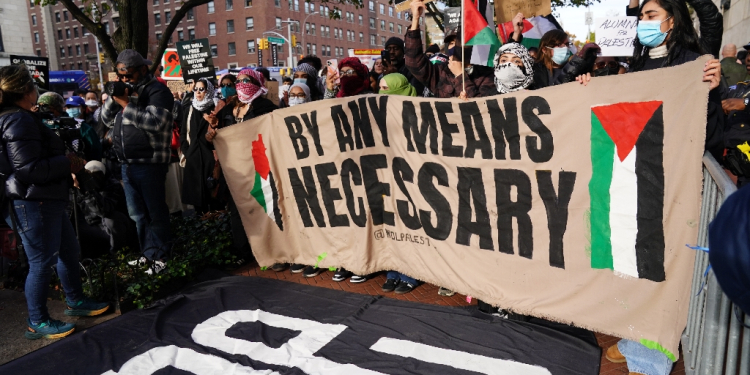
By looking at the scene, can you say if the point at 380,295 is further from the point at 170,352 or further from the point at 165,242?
the point at 165,242

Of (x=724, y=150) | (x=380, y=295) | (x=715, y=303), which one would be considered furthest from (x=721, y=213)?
(x=380, y=295)

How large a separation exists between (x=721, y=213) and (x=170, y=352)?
3.52 meters

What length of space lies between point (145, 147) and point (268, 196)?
1282 millimetres

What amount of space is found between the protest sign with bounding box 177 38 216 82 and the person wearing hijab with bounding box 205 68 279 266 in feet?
8.88

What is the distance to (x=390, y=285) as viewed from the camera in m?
4.66

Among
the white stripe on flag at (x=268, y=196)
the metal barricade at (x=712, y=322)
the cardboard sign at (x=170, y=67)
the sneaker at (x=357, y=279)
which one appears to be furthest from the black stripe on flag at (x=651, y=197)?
the cardboard sign at (x=170, y=67)

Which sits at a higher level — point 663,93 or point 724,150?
point 663,93

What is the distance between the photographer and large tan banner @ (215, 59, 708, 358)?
2896 millimetres

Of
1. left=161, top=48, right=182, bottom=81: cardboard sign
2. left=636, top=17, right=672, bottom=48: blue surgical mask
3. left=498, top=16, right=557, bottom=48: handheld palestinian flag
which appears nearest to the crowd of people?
left=636, top=17, right=672, bottom=48: blue surgical mask

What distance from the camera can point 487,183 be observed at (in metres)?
3.76

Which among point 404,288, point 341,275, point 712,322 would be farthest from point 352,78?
point 712,322

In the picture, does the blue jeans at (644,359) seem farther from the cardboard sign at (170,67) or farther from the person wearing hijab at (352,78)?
the cardboard sign at (170,67)

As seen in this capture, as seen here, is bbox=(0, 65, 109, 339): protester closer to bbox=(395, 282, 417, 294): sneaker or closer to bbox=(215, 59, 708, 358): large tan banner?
bbox=(215, 59, 708, 358): large tan banner

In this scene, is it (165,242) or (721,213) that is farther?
(165,242)
